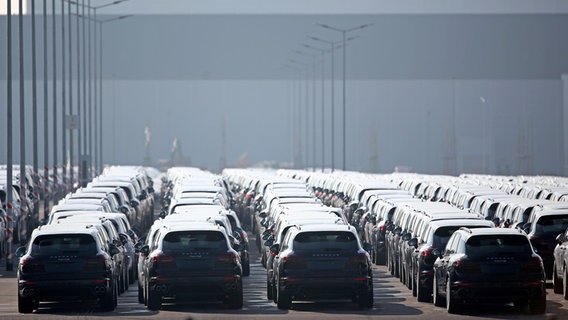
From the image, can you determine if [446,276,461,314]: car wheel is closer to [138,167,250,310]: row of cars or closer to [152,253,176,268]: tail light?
[138,167,250,310]: row of cars

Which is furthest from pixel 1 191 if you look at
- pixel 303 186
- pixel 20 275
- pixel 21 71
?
pixel 20 275

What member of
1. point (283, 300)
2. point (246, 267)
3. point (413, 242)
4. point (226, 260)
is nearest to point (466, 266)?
point (283, 300)

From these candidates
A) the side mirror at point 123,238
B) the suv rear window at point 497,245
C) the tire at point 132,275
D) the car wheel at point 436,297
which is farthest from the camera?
the tire at point 132,275

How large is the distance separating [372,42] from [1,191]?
10020 cm

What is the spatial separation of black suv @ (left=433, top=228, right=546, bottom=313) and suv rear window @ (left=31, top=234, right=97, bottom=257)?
563cm

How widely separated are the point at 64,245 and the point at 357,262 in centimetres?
458

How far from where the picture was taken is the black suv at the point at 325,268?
22188 mm

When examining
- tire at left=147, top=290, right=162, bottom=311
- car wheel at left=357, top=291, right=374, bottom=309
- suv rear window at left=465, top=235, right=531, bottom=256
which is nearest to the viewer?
suv rear window at left=465, top=235, right=531, bottom=256

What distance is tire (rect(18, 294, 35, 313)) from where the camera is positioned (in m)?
22.6

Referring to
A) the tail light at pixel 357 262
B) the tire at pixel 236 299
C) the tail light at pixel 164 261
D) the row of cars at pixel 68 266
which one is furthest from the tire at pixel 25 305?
the tail light at pixel 357 262

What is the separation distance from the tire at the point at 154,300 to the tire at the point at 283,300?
5.98 ft

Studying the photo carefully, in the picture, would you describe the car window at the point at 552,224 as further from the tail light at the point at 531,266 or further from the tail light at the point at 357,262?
the tail light at the point at 531,266

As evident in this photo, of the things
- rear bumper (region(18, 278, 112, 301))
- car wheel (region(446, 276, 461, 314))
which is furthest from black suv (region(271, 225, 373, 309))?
rear bumper (region(18, 278, 112, 301))

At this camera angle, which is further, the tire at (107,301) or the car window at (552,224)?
the car window at (552,224)
